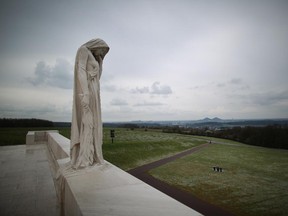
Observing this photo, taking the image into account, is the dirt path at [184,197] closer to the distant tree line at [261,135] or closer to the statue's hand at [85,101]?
the statue's hand at [85,101]

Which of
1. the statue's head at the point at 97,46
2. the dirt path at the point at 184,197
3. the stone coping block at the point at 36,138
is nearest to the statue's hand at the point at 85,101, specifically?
the statue's head at the point at 97,46

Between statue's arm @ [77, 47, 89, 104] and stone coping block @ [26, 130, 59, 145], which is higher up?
statue's arm @ [77, 47, 89, 104]

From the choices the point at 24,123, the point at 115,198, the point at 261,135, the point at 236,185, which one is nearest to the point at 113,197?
the point at 115,198

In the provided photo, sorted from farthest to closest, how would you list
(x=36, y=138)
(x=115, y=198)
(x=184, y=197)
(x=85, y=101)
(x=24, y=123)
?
(x=24, y=123) < (x=36, y=138) < (x=184, y=197) < (x=85, y=101) < (x=115, y=198)

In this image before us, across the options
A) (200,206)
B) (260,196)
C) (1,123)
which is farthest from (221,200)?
(1,123)

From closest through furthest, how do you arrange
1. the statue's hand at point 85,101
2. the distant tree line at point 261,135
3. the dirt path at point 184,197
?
the statue's hand at point 85,101 < the dirt path at point 184,197 < the distant tree line at point 261,135

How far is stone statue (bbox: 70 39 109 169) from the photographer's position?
15.1 ft

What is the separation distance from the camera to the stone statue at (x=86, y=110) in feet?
15.1

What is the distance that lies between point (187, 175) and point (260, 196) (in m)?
6.00

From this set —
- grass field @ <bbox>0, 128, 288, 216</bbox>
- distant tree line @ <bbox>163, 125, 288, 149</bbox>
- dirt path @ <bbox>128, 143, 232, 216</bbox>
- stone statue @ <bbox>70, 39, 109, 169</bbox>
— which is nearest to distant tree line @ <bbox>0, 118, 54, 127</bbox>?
grass field @ <bbox>0, 128, 288, 216</bbox>

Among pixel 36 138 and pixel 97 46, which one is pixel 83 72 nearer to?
pixel 97 46

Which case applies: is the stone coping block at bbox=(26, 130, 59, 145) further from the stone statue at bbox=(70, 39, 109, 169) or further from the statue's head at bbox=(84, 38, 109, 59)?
the statue's head at bbox=(84, 38, 109, 59)

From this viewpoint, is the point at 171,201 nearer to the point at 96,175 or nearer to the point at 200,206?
the point at 96,175

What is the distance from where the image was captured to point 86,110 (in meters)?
4.57
